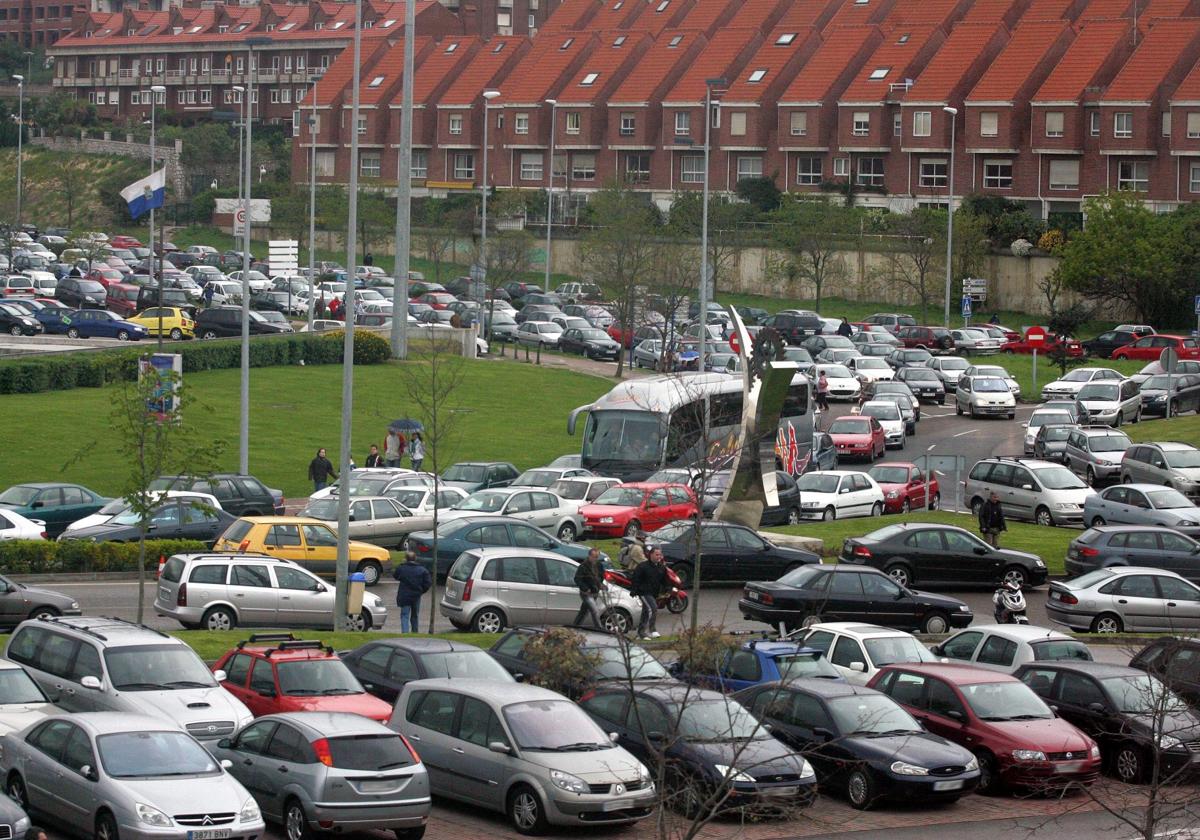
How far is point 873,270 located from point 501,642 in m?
66.5

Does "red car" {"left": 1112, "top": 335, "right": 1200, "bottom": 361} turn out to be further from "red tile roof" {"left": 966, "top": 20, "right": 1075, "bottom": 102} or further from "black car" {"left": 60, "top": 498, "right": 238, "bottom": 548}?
"black car" {"left": 60, "top": 498, "right": 238, "bottom": 548}

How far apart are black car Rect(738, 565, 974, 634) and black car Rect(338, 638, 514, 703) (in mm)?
7384

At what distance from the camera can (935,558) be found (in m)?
30.8

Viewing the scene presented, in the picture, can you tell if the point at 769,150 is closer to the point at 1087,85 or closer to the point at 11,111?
the point at 1087,85

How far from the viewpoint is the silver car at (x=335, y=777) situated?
15.1 metres

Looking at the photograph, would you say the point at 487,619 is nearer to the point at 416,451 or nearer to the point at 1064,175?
the point at 416,451

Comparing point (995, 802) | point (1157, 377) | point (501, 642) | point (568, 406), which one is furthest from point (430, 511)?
point (1157, 377)

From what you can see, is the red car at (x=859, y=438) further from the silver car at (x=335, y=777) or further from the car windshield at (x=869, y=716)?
the silver car at (x=335, y=777)

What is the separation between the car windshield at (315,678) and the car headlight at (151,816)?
4.20 metres

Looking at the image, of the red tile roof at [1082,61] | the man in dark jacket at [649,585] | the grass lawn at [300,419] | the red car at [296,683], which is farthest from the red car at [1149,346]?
the red car at [296,683]

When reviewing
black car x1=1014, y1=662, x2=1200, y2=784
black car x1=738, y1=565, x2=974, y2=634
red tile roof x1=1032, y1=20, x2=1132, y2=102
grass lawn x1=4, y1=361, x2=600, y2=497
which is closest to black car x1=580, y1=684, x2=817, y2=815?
black car x1=1014, y1=662, x2=1200, y2=784

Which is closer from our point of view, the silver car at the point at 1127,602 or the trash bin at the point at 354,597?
the trash bin at the point at 354,597

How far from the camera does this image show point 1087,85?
86688 millimetres

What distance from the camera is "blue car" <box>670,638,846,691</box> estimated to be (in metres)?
19.6
